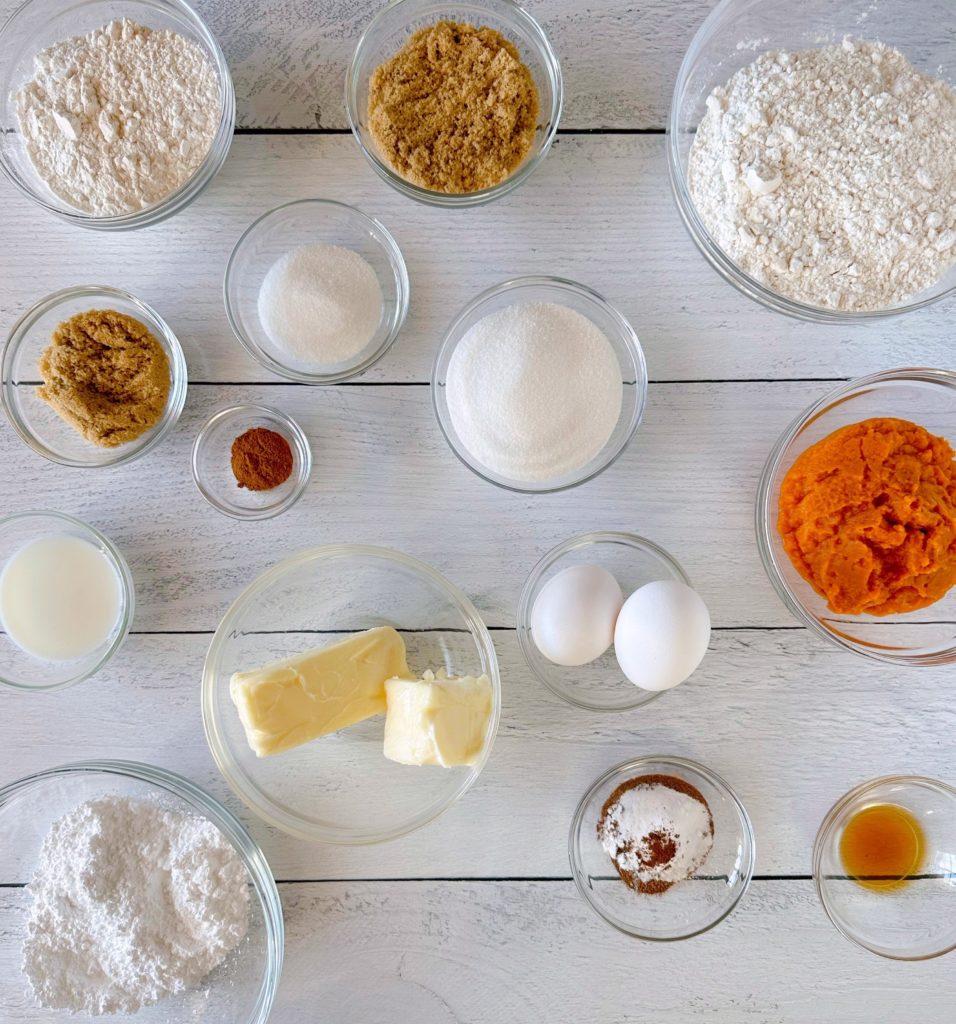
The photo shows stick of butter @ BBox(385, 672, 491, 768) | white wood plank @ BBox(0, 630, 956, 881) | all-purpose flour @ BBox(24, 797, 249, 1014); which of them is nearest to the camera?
stick of butter @ BBox(385, 672, 491, 768)

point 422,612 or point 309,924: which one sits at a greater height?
point 422,612

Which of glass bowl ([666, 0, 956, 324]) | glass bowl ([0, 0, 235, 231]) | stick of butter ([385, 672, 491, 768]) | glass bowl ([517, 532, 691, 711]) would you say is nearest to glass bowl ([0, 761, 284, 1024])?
stick of butter ([385, 672, 491, 768])

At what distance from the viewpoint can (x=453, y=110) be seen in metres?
1.14

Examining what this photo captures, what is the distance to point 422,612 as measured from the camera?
50.3 inches

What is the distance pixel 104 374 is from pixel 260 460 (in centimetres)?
28

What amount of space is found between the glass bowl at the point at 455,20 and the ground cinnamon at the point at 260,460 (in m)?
0.45

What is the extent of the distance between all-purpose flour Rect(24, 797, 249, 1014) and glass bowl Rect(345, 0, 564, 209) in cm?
108

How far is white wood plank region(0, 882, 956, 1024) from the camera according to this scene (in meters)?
1.31

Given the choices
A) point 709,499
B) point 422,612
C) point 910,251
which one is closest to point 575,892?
point 422,612

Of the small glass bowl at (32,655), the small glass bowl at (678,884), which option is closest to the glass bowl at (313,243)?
the small glass bowl at (32,655)

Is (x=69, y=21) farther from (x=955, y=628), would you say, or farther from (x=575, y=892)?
(x=955, y=628)

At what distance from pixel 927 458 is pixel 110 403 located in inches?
50.4

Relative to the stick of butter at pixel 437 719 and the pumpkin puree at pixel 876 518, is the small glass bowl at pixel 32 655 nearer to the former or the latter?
the stick of butter at pixel 437 719

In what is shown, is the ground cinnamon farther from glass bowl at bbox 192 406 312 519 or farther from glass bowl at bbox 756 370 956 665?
glass bowl at bbox 756 370 956 665
